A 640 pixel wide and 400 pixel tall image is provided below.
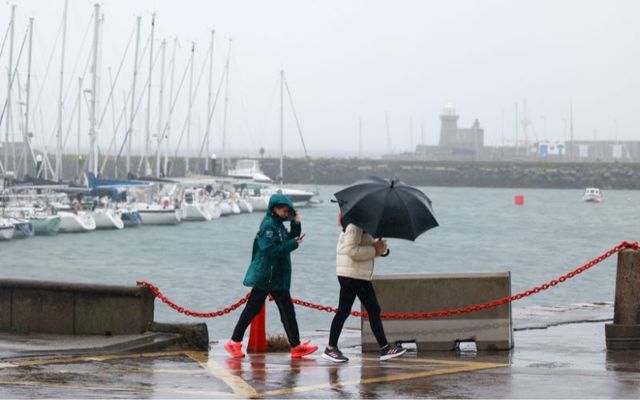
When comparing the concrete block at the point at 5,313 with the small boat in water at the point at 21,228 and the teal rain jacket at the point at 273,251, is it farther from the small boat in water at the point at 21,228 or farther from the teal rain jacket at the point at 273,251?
the small boat in water at the point at 21,228

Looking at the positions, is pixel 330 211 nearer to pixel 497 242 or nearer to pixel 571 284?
pixel 497 242

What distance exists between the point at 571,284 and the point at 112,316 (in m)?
41.1

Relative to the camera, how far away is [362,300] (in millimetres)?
13906

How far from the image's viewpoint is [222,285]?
176 ft

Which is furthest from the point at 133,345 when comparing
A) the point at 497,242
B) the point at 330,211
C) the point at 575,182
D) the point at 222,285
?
the point at 575,182

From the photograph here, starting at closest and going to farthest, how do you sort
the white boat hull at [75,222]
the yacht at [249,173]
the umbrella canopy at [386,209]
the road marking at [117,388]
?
1. the road marking at [117,388]
2. the umbrella canopy at [386,209]
3. the white boat hull at [75,222]
4. the yacht at [249,173]

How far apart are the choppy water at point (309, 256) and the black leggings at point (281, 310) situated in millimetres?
18416

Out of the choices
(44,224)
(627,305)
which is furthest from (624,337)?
(44,224)

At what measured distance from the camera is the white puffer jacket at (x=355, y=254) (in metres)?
13.6

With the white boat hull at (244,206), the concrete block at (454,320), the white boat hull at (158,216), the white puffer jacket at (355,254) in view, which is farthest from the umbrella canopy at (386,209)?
the white boat hull at (244,206)

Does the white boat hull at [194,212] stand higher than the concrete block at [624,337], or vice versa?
the concrete block at [624,337]

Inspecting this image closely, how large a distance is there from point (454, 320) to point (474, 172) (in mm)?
181059

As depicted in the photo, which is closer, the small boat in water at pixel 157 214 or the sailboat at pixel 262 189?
the small boat in water at pixel 157 214

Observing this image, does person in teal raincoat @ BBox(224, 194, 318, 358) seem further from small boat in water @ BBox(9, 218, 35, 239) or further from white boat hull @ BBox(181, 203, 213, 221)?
white boat hull @ BBox(181, 203, 213, 221)
